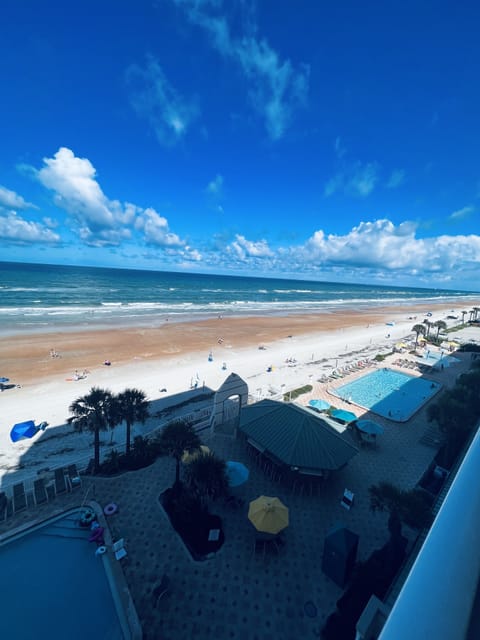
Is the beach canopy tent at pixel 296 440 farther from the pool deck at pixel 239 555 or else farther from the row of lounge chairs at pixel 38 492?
the row of lounge chairs at pixel 38 492

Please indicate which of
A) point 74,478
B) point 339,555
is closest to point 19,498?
point 74,478

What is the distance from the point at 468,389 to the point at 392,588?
1420 cm

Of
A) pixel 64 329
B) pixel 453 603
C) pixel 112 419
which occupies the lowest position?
pixel 64 329

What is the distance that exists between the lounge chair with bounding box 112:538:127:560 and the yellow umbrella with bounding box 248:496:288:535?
4255 millimetres

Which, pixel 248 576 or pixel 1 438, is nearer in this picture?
pixel 248 576

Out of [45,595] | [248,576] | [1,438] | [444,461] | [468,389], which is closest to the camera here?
[45,595]

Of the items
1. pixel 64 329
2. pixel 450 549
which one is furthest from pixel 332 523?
pixel 64 329

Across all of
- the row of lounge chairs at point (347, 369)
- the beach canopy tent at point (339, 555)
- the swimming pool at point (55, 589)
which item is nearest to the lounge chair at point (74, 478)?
the swimming pool at point (55, 589)

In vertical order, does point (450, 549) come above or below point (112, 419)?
above

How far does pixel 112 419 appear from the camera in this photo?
12445 millimetres

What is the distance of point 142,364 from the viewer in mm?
28219

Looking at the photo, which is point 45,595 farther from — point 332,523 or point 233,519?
point 332,523

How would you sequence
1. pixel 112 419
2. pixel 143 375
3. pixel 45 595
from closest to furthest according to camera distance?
pixel 45 595
pixel 112 419
pixel 143 375

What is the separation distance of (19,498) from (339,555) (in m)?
12.1
